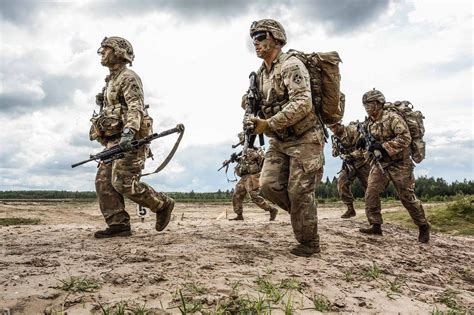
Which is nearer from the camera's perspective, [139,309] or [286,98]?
[139,309]

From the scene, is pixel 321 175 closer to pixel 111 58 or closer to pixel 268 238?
pixel 268 238

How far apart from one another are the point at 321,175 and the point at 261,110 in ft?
3.31

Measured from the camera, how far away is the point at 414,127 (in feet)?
23.0

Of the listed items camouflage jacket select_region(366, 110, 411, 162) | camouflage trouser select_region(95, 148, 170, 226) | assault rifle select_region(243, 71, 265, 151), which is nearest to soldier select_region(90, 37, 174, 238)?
camouflage trouser select_region(95, 148, 170, 226)

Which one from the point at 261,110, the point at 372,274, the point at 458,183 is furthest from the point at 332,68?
the point at 458,183

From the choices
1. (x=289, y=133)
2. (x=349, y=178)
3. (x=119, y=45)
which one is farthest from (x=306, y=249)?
(x=349, y=178)

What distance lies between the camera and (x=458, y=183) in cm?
3691

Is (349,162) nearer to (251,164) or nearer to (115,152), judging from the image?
(251,164)

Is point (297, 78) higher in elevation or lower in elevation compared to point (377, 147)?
higher

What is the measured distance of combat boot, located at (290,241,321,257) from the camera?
14.8 feet

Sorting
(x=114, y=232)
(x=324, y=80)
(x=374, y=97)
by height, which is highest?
(x=374, y=97)

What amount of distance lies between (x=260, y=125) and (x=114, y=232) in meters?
2.64

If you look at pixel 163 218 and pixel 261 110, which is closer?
pixel 261 110

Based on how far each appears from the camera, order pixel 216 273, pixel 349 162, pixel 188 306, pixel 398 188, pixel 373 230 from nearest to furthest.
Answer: pixel 188 306, pixel 216 273, pixel 398 188, pixel 373 230, pixel 349 162
